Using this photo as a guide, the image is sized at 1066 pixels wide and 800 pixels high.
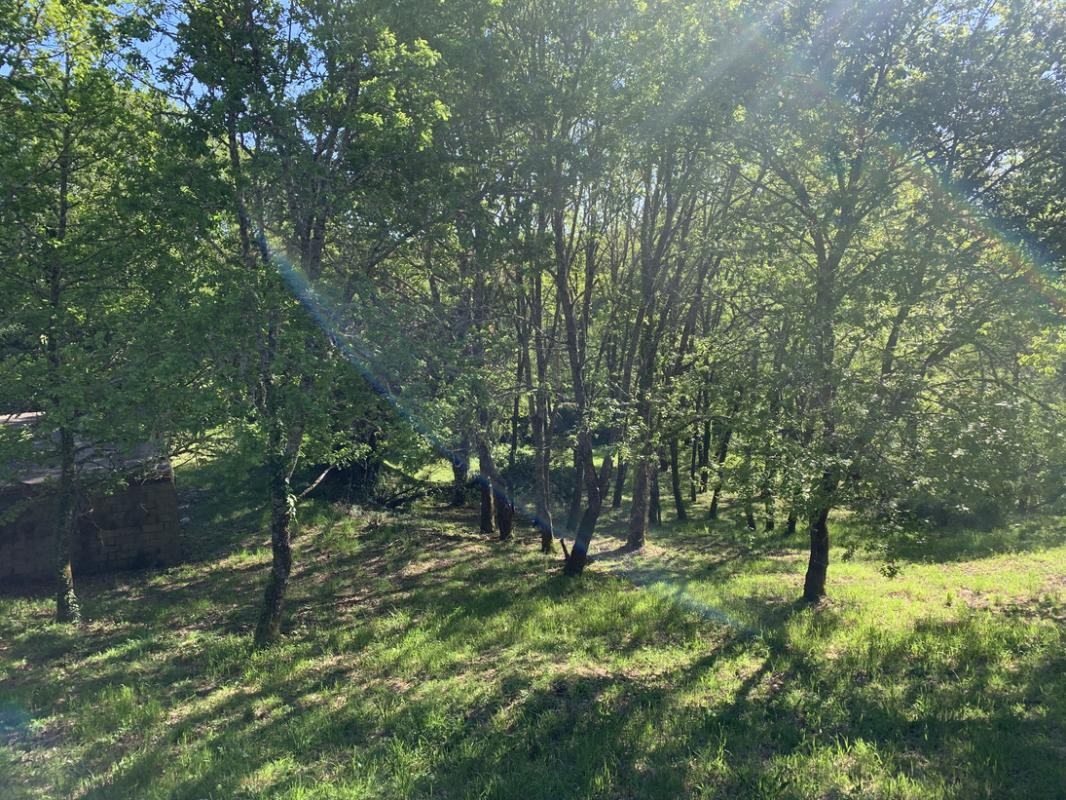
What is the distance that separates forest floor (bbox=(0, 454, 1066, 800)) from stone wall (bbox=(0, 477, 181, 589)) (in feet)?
1.98

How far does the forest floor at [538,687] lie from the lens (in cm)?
488

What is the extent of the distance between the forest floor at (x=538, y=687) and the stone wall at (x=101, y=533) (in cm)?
60

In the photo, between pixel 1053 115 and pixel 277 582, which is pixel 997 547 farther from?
pixel 277 582

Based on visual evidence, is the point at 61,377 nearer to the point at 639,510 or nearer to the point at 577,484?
the point at 577,484

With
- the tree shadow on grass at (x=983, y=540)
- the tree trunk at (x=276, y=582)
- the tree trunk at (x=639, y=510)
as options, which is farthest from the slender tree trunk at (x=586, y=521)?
the tree shadow on grass at (x=983, y=540)

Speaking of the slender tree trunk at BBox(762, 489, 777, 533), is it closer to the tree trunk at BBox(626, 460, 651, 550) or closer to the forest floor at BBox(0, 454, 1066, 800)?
the forest floor at BBox(0, 454, 1066, 800)

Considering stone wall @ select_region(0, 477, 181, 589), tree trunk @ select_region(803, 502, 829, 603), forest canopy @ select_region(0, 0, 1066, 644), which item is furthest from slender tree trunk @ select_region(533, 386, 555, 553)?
stone wall @ select_region(0, 477, 181, 589)

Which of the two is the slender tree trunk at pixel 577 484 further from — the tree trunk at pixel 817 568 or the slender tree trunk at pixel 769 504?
the slender tree trunk at pixel 769 504

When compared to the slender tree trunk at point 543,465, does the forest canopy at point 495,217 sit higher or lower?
higher

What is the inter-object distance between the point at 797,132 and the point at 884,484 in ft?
15.6

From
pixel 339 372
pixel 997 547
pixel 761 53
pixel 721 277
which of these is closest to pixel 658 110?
pixel 761 53

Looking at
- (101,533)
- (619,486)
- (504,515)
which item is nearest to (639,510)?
(504,515)

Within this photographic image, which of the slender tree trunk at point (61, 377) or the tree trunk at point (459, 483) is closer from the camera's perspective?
the slender tree trunk at point (61, 377)

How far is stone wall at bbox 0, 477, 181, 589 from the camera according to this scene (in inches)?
428
